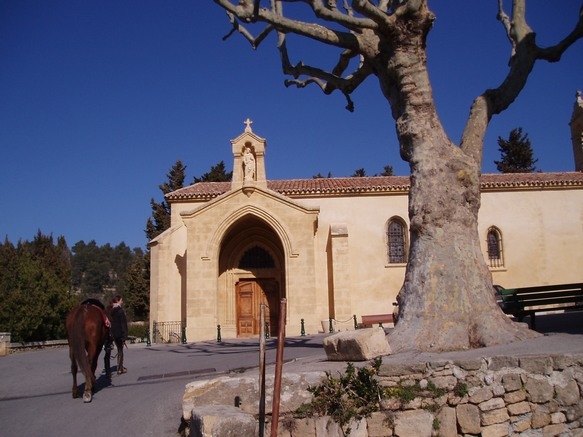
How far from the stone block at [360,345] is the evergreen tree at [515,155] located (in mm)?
46415

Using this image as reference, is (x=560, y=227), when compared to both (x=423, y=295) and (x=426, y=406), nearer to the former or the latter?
(x=423, y=295)

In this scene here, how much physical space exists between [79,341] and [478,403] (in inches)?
255

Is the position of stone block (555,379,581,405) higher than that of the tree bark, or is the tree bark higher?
the tree bark

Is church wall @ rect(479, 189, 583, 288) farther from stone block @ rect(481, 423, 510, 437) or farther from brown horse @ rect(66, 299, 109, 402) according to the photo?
brown horse @ rect(66, 299, 109, 402)

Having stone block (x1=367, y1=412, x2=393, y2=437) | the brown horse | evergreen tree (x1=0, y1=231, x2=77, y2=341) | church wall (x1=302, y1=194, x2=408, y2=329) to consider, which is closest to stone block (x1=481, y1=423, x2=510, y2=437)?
stone block (x1=367, y1=412, x2=393, y2=437)

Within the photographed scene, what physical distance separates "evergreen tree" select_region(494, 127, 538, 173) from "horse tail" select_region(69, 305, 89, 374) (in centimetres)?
4721

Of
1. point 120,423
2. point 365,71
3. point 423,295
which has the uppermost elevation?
point 365,71

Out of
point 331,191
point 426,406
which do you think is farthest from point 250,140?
point 426,406

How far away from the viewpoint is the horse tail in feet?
27.9

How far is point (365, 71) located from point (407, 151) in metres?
2.62

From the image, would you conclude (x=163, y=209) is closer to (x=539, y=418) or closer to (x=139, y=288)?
(x=139, y=288)

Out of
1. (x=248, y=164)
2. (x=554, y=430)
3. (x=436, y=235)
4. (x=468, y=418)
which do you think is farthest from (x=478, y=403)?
(x=248, y=164)

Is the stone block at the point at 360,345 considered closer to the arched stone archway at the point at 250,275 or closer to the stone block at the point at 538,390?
the stone block at the point at 538,390

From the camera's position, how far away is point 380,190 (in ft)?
82.2
